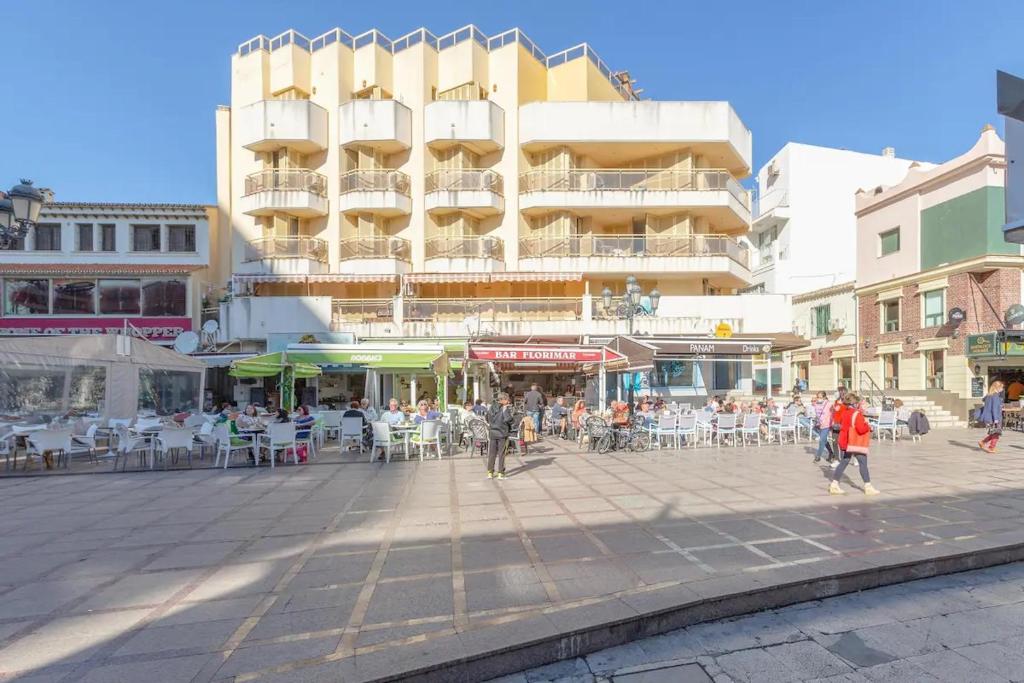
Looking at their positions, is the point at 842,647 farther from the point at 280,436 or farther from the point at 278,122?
the point at 278,122

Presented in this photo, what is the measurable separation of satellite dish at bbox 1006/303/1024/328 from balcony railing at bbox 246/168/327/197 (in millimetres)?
26535

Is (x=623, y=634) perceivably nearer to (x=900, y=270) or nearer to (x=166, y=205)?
(x=900, y=270)

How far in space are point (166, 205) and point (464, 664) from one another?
2772cm

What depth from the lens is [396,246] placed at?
24.9 metres

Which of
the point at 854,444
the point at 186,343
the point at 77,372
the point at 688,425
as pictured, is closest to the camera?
the point at 854,444

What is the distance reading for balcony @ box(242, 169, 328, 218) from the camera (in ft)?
81.0

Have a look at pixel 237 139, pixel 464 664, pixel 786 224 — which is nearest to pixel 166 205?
pixel 237 139

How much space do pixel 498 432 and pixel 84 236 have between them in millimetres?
25346

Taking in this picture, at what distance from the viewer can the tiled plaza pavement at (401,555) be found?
12.1ft

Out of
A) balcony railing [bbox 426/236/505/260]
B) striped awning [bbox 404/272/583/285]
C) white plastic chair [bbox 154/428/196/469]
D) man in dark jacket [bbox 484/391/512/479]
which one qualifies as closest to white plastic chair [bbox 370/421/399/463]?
man in dark jacket [bbox 484/391/512/479]

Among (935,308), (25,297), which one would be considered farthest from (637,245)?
(25,297)

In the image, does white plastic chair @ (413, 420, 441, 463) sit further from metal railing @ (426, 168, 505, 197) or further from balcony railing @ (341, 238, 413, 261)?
metal railing @ (426, 168, 505, 197)

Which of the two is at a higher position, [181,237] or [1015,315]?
[181,237]

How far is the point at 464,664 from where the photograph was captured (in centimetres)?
344
